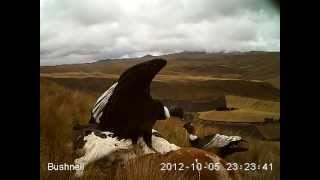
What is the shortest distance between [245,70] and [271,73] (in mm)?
168

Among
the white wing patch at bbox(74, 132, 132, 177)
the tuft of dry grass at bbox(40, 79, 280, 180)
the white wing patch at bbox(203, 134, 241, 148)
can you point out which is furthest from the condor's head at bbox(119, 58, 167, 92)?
the white wing patch at bbox(203, 134, 241, 148)

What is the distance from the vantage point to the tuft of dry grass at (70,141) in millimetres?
4059

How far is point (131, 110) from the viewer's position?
410cm

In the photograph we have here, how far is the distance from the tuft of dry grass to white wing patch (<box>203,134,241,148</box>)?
0.10 m

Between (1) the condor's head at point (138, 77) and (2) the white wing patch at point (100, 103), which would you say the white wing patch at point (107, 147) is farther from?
(1) the condor's head at point (138, 77)

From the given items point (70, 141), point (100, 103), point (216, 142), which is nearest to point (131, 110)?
point (100, 103)

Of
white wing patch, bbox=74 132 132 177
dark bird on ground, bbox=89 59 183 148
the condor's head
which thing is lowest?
white wing patch, bbox=74 132 132 177

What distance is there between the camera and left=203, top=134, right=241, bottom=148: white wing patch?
162 inches

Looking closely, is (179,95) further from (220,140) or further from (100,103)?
(100,103)

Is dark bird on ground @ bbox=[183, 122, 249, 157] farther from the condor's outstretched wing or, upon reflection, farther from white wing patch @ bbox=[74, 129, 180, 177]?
the condor's outstretched wing

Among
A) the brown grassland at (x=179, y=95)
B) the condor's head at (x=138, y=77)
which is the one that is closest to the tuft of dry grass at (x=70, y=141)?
the brown grassland at (x=179, y=95)

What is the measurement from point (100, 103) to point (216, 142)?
782mm
